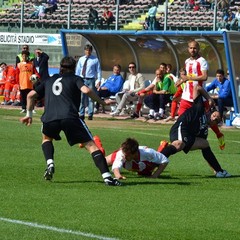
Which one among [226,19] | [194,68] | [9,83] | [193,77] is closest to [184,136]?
[193,77]

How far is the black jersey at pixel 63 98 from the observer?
40.4ft

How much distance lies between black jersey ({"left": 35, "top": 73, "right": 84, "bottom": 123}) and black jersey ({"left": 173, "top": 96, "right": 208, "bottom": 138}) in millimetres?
2067

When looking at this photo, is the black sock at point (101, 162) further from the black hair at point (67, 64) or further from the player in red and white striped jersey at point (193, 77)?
the player in red and white striped jersey at point (193, 77)

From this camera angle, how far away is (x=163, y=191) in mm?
11945

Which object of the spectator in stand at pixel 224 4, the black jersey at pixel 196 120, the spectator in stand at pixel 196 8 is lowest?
the black jersey at pixel 196 120

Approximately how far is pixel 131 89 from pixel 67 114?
1605 cm

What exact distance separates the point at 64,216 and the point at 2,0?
4034 cm

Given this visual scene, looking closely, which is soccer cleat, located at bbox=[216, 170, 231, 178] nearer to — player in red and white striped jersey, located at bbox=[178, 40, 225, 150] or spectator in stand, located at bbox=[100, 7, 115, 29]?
player in red and white striped jersey, located at bbox=[178, 40, 225, 150]

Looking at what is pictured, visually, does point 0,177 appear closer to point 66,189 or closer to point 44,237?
point 66,189

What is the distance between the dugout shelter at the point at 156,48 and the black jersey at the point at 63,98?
44.3ft

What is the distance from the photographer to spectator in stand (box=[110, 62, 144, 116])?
28078mm

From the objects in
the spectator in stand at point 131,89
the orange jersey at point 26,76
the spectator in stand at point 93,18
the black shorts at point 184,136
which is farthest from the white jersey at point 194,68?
the spectator in stand at point 93,18

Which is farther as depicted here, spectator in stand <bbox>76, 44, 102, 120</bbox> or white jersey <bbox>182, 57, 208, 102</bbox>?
spectator in stand <bbox>76, 44, 102, 120</bbox>

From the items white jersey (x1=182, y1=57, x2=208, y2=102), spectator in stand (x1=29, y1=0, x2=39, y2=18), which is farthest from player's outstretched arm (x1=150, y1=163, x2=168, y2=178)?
spectator in stand (x1=29, y1=0, x2=39, y2=18)
